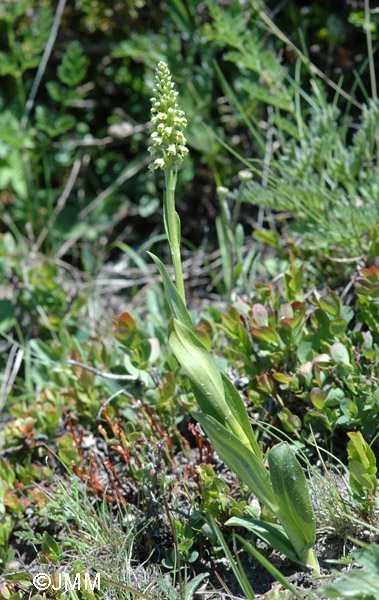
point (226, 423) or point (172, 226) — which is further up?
point (172, 226)

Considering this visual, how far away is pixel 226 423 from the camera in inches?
57.2

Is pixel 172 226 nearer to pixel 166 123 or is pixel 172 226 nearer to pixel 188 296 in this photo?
pixel 166 123

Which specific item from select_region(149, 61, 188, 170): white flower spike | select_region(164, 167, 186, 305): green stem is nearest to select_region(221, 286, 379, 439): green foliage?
select_region(164, 167, 186, 305): green stem

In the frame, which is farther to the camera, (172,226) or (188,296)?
(188,296)

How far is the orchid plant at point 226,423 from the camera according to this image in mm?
1370

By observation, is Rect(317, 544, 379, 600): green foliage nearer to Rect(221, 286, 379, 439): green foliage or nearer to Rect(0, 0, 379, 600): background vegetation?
Rect(0, 0, 379, 600): background vegetation

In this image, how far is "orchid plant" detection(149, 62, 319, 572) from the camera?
137cm

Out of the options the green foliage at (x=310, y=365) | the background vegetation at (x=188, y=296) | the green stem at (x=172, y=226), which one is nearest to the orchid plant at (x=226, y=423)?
the green stem at (x=172, y=226)

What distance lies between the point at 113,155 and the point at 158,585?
116 inches

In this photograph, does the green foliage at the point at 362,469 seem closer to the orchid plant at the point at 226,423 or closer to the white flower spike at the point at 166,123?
the orchid plant at the point at 226,423

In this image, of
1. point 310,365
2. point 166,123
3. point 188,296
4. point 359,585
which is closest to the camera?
point 359,585

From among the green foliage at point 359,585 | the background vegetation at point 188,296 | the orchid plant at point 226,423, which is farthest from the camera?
the background vegetation at point 188,296

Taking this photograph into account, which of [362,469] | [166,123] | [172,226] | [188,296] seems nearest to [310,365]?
[362,469]

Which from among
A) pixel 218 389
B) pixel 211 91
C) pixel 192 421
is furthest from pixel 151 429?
pixel 211 91
